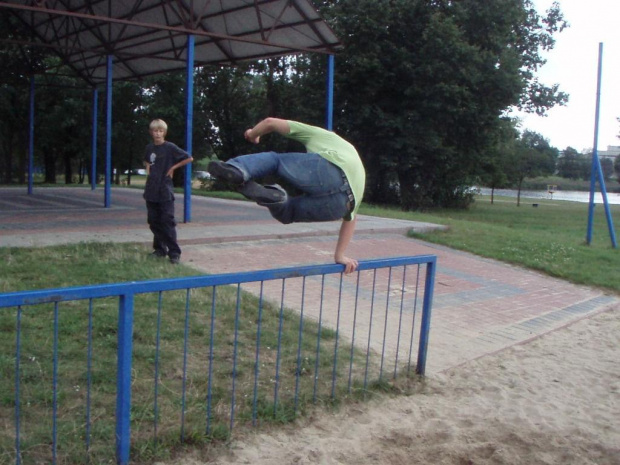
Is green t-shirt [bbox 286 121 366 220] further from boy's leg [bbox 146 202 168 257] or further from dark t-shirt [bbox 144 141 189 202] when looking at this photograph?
boy's leg [bbox 146 202 168 257]

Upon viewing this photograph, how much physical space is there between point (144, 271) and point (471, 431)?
399 centimetres

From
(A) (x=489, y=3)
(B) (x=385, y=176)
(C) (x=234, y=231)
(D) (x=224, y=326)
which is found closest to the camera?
(D) (x=224, y=326)

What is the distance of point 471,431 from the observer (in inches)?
155

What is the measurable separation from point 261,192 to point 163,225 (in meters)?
4.36

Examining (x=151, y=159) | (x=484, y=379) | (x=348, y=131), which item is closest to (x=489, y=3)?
(x=348, y=131)

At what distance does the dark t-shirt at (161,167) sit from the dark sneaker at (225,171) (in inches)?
165

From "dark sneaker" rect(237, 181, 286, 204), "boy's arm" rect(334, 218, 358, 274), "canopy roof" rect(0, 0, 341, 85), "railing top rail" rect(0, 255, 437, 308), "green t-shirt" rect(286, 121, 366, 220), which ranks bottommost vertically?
"railing top rail" rect(0, 255, 437, 308)

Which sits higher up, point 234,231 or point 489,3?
point 489,3

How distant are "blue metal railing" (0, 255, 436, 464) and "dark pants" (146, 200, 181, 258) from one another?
54.5 inches

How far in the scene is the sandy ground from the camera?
3.53 meters

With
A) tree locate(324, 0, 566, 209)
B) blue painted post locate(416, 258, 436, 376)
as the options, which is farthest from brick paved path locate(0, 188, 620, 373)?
tree locate(324, 0, 566, 209)

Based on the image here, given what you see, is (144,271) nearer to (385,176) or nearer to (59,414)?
(59,414)

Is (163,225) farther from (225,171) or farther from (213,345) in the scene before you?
(225,171)

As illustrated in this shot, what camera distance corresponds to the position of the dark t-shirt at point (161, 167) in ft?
23.2
